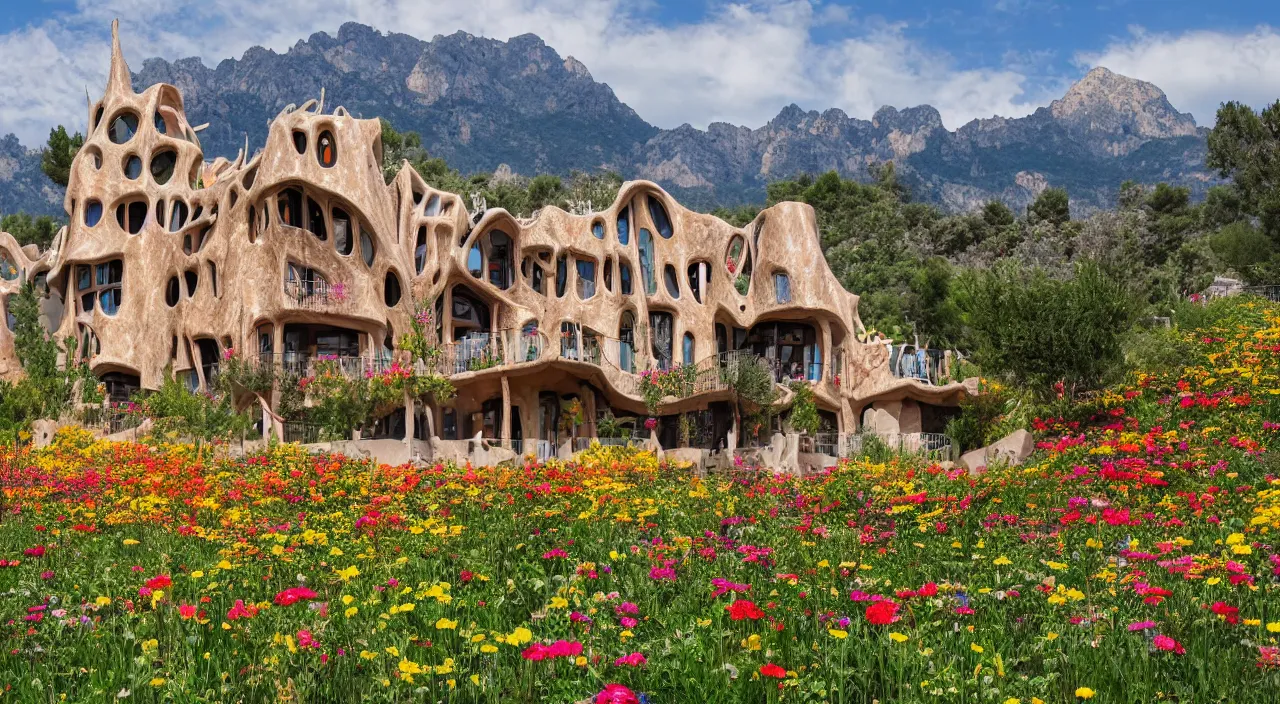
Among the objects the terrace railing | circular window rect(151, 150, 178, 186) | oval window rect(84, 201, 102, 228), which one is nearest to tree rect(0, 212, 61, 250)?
circular window rect(151, 150, 178, 186)

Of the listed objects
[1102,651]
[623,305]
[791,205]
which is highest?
[791,205]

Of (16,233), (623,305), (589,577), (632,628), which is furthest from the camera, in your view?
(16,233)

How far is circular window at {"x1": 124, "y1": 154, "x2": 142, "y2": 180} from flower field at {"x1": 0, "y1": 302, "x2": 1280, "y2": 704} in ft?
113

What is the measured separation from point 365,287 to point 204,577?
30861mm

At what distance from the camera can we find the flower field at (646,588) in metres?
5.81

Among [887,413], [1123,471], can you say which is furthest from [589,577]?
[887,413]

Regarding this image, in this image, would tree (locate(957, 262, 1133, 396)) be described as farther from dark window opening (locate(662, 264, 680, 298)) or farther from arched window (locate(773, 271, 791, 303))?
dark window opening (locate(662, 264, 680, 298))

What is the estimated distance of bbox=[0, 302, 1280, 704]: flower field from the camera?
229 inches

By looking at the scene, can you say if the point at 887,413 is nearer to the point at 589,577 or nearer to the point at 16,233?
the point at 589,577

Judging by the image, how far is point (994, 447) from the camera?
25438mm

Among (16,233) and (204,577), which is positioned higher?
(16,233)

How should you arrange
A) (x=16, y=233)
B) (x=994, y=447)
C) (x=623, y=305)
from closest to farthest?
(x=994, y=447) < (x=623, y=305) < (x=16, y=233)

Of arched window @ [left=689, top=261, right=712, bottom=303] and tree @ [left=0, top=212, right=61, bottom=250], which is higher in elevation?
tree @ [left=0, top=212, right=61, bottom=250]

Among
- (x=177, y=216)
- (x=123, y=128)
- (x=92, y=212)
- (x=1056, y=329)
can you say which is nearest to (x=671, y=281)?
(x=177, y=216)
